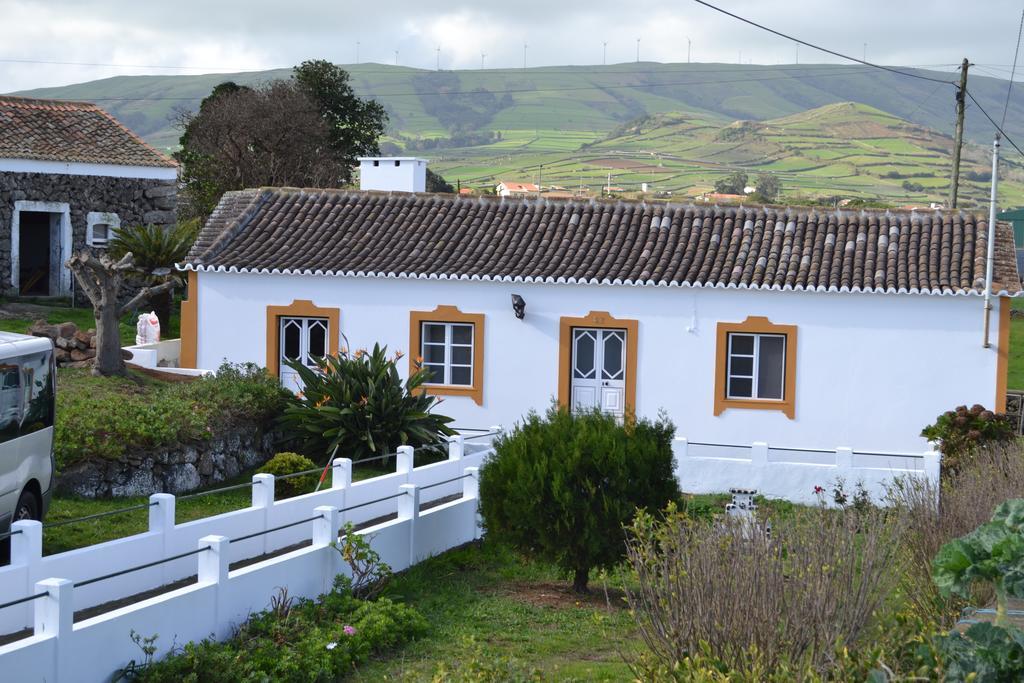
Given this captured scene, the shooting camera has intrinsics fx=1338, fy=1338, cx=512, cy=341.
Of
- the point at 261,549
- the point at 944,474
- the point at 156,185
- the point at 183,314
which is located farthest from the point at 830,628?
the point at 156,185

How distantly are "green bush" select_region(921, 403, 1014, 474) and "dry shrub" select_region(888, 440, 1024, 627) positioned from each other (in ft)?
23.8

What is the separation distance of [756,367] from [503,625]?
10.3 m

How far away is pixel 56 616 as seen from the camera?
26.1 feet

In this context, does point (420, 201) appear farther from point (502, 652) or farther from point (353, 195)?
point (502, 652)

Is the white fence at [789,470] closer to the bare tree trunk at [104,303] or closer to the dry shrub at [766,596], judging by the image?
the bare tree trunk at [104,303]

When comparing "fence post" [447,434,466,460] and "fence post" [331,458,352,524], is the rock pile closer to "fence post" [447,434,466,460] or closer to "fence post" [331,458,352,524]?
"fence post" [447,434,466,460]

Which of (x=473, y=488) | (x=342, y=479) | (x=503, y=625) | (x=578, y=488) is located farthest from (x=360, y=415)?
(x=503, y=625)

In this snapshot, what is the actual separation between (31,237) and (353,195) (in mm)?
8914

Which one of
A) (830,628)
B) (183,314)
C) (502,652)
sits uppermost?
(183,314)

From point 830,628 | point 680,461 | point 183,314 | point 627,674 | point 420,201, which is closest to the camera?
point 830,628

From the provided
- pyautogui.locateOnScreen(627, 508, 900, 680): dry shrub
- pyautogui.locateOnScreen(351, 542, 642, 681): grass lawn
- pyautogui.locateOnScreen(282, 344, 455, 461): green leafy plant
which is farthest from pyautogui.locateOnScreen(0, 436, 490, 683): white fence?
pyautogui.locateOnScreen(627, 508, 900, 680): dry shrub

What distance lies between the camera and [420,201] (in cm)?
2353

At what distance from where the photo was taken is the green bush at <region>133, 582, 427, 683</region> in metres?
8.88

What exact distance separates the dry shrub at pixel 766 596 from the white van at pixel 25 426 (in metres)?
5.70
